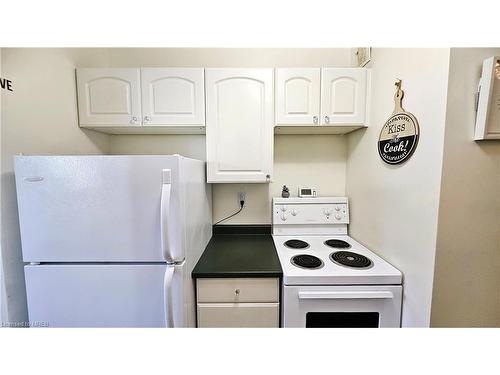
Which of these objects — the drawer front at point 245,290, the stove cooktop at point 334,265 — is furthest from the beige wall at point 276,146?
the drawer front at point 245,290

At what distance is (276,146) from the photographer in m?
1.83

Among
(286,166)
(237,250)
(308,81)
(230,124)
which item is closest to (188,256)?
(237,250)

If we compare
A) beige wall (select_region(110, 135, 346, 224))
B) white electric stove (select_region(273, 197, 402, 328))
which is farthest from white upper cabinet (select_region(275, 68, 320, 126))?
white electric stove (select_region(273, 197, 402, 328))

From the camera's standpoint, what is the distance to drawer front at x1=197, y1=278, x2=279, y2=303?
1225mm

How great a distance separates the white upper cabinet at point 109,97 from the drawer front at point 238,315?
4.27 ft

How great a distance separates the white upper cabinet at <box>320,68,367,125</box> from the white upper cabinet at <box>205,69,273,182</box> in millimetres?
383

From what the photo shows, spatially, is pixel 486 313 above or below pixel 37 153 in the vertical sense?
below

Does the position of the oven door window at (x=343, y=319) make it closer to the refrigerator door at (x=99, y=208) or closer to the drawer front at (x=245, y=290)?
the drawer front at (x=245, y=290)

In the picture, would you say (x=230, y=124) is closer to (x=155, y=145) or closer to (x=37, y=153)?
(x=155, y=145)

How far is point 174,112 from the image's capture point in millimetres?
1445

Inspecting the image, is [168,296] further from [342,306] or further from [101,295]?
[342,306]

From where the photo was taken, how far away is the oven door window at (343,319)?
119 centimetres

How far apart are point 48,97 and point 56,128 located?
0.57ft

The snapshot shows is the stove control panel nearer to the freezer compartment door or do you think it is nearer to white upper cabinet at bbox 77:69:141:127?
the freezer compartment door
